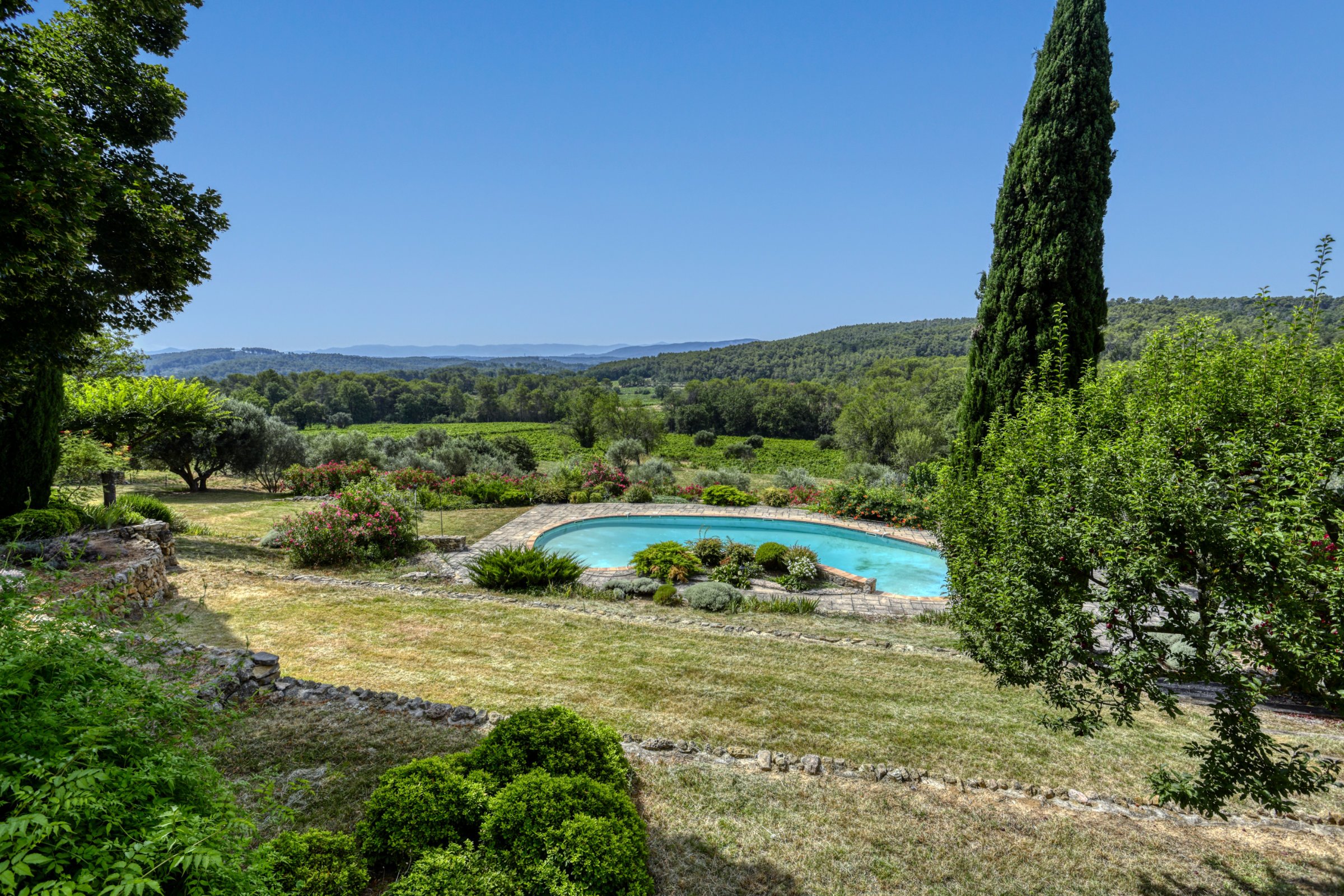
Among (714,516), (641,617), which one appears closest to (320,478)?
(714,516)

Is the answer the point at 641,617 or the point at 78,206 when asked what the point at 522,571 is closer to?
the point at 641,617

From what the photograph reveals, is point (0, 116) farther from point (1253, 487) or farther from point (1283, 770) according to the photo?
point (1283, 770)

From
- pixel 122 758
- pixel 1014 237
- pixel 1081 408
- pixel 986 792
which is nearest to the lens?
pixel 122 758

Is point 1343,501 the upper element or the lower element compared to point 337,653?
upper

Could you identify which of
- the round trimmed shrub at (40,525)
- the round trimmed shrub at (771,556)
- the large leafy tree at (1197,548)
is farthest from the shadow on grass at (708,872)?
the round trimmed shrub at (40,525)

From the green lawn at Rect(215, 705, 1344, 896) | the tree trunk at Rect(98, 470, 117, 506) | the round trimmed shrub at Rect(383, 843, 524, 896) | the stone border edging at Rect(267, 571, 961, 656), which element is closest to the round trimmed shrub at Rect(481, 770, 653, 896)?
the round trimmed shrub at Rect(383, 843, 524, 896)

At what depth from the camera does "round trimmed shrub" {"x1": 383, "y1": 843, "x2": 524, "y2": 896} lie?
9.62ft

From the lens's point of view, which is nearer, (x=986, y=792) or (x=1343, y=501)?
(x=1343, y=501)

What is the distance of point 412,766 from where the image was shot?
392 centimetres

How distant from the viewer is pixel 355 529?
11688 millimetres

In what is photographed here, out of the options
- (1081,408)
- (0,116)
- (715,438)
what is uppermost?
(0,116)

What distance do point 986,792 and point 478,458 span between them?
80.3ft

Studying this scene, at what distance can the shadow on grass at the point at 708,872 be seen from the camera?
3697 millimetres

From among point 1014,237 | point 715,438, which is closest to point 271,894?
point 1014,237
